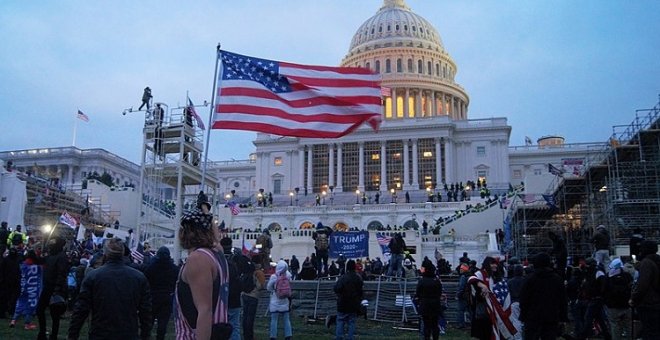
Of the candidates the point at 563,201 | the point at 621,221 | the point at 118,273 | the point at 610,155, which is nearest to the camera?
the point at 118,273

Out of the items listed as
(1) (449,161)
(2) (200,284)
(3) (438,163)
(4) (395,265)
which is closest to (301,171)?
(3) (438,163)

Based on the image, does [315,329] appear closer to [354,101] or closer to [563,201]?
[354,101]

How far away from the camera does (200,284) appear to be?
16.7 feet

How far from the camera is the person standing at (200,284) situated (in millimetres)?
5035

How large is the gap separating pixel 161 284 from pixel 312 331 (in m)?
6.17

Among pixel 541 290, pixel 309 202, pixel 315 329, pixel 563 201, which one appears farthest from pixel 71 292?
pixel 309 202

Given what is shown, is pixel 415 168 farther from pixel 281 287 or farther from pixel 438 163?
pixel 281 287

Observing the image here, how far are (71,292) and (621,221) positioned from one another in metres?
27.0

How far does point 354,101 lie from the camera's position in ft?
54.7

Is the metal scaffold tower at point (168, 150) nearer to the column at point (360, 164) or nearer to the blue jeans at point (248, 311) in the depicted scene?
the blue jeans at point (248, 311)

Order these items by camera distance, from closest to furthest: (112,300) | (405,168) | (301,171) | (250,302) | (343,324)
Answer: (112,300) → (250,302) → (343,324) → (405,168) → (301,171)

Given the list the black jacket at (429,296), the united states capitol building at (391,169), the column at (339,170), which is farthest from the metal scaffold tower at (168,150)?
the column at (339,170)

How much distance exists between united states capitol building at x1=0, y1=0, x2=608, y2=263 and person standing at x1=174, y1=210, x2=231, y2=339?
25378mm

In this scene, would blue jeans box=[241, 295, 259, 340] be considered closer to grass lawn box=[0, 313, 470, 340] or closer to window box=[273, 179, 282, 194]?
grass lawn box=[0, 313, 470, 340]
